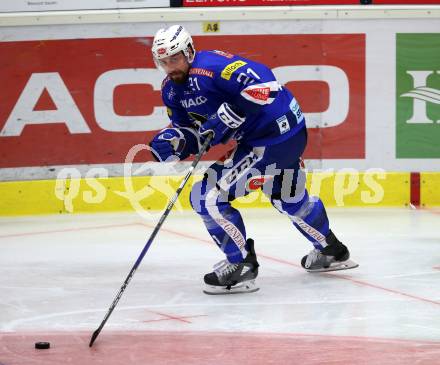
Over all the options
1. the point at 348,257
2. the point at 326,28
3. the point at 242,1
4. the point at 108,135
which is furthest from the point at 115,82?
the point at 348,257

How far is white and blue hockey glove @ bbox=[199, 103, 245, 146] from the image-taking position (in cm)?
534

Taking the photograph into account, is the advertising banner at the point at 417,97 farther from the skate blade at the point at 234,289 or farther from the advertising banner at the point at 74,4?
the skate blade at the point at 234,289

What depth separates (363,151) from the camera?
27.9 ft

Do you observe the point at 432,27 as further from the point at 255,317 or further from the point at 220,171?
the point at 255,317

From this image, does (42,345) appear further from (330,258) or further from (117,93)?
(117,93)

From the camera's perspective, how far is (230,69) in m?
5.42

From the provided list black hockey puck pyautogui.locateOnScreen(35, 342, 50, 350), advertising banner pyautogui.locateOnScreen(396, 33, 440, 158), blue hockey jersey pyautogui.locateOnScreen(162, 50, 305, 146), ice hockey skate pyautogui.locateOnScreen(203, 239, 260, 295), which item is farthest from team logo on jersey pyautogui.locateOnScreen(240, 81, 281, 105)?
advertising banner pyautogui.locateOnScreen(396, 33, 440, 158)

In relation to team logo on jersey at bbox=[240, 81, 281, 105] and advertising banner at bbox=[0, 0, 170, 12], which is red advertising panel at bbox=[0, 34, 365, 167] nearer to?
advertising banner at bbox=[0, 0, 170, 12]

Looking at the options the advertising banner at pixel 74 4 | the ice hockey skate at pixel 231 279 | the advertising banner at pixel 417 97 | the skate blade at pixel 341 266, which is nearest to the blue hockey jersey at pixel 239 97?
the ice hockey skate at pixel 231 279

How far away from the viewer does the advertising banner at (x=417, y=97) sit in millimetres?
8430

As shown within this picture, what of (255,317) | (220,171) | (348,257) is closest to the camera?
(255,317)

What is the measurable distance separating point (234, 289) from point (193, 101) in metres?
0.99

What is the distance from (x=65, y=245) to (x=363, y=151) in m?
2.61

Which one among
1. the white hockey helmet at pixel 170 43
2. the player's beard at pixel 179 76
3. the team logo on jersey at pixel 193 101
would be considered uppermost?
the white hockey helmet at pixel 170 43
